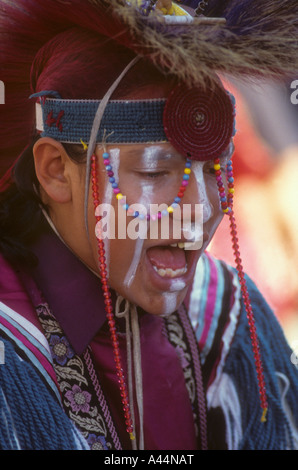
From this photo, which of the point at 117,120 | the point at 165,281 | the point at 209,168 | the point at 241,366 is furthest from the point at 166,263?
the point at 241,366

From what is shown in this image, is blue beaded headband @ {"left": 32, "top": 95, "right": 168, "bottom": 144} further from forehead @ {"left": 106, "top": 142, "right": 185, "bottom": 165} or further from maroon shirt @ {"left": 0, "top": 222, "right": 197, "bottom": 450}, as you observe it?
maroon shirt @ {"left": 0, "top": 222, "right": 197, "bottom": 450}

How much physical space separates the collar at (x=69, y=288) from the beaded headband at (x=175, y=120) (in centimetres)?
34

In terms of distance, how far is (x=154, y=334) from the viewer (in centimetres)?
179

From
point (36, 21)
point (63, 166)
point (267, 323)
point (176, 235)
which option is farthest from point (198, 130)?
point (267, 323)

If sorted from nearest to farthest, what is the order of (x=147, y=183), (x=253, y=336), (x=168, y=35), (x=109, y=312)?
(x=168, y=35) < (x=147, y=183) < (x=109, y=312) < (x=253, y=336)

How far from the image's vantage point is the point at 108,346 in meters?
1.70

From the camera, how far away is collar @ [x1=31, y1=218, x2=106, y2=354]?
5.36ft

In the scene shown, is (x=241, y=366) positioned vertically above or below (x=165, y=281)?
below

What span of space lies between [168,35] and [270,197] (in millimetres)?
1586

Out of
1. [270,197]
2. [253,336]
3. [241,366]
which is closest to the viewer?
[253,336]

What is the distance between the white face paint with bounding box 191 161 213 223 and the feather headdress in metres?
0.20

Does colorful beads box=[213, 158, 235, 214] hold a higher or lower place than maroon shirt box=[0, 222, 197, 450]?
higher

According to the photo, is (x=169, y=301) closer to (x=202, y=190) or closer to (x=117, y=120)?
(x=202, y=190)

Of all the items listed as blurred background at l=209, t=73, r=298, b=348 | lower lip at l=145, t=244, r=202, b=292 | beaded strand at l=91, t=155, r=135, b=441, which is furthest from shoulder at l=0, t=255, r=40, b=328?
blurred background at l=209, t=73, r=298, b=348
